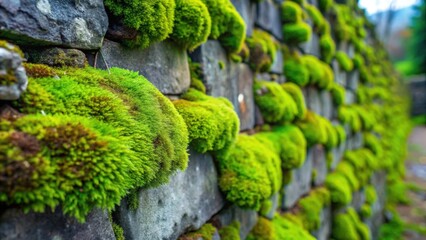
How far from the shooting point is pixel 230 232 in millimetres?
1729

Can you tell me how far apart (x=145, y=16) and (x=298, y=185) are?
7.50 ft

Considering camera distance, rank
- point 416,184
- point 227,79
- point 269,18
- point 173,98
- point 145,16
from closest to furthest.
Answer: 1. point 145,16
2. point 173,98
3. point 227,79
4. point 269,18
5. point 416,184

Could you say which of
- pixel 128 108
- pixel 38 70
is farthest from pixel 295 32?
pixel 38 70

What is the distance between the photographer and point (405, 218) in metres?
6.11

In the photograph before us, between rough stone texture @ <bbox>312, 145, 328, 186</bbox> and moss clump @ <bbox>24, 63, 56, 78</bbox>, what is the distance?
117 inches

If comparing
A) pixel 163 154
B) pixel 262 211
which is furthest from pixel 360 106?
pixel 163 154

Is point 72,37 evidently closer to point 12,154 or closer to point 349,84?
point 12,154

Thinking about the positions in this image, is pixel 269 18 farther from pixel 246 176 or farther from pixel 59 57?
pixel 59 57

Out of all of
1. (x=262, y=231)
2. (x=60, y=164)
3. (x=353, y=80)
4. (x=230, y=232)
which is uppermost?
(x=353, y=80)

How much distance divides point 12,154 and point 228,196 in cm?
122

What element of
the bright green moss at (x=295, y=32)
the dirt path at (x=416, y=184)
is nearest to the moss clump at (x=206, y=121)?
the bright green moss at (x=295, y=32)

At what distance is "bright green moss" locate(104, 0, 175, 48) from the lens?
115 cm

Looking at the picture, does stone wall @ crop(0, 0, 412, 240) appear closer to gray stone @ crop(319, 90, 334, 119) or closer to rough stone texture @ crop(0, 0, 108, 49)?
rough stone texture @ crop(0, 0, 108, 49)

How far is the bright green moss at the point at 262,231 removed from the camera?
1.99 meters
